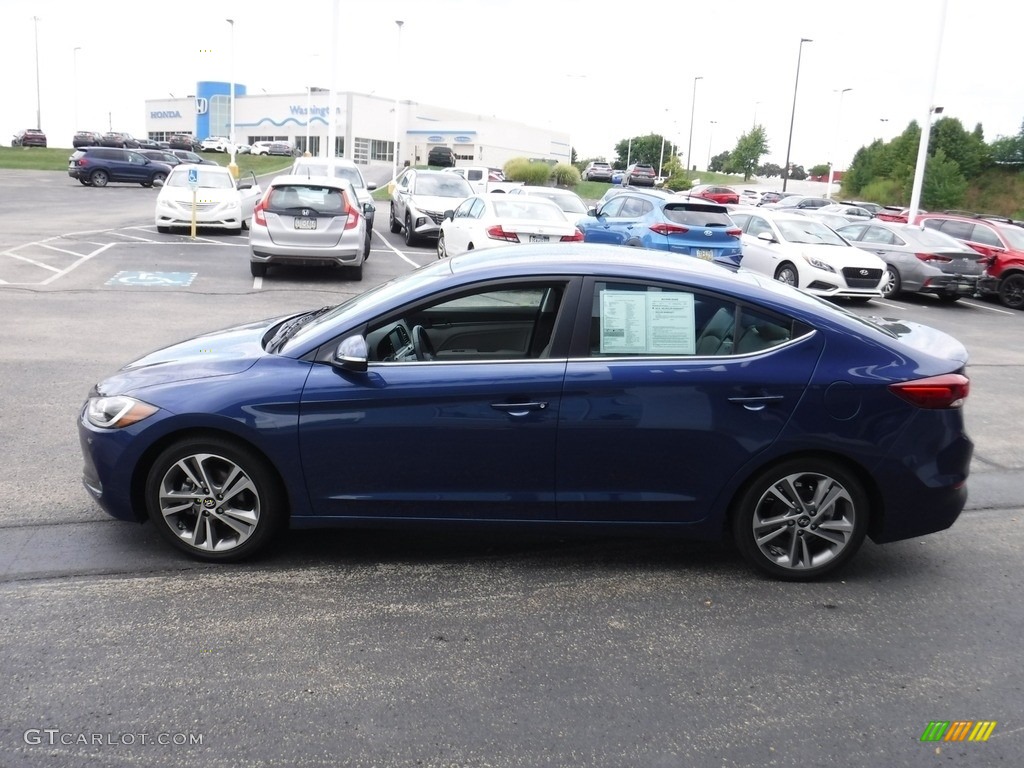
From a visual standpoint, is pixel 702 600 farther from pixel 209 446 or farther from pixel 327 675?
pixel 209 446

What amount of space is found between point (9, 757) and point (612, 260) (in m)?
3.40

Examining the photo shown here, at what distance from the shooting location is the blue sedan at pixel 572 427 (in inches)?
177

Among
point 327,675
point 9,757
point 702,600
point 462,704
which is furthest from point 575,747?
point 9,757

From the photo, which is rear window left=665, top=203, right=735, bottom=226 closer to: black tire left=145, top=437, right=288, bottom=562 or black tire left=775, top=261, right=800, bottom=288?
black tire left=775, top=261, right=800, bottom=288

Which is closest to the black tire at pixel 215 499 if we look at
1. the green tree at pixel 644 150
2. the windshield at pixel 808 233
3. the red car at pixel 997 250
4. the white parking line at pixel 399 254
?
the white parking line at pixel 399 254

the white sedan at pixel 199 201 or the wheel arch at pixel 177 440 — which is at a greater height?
the white sedan at pixel 199 201

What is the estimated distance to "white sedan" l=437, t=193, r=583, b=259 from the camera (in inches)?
573

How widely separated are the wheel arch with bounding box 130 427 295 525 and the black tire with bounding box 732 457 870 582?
228 centimetres

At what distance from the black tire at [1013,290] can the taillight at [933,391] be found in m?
17.0

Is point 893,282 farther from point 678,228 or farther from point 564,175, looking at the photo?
point 564,175

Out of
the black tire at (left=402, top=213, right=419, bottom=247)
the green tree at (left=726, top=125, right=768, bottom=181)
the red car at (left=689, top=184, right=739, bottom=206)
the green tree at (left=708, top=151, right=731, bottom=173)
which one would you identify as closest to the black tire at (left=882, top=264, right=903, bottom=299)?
the black tire at (left=402, top=213, right=419, bottom=247)

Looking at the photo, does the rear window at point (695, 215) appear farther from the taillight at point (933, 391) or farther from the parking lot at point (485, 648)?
the taillight at point (933, 391)

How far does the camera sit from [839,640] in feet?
13.8

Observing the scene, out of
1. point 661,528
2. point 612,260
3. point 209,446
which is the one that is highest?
point 612,260
